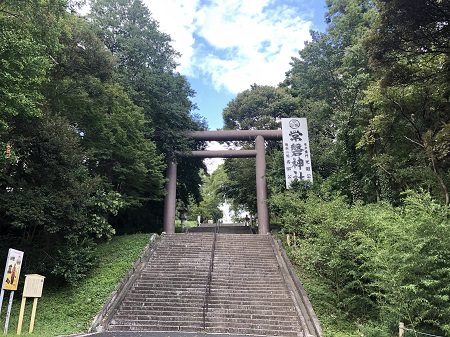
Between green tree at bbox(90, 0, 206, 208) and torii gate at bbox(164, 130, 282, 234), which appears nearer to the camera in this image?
green tree at bbox(90, 0, 206, 208)

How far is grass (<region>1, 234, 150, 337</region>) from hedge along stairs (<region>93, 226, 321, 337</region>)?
16.8 inches

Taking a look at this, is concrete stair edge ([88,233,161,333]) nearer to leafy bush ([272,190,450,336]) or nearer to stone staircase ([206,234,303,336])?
stone staircase ([206,234,303,336])

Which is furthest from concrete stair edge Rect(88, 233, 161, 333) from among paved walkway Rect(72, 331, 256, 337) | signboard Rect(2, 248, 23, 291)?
signboard Rect(2, 248, 23, 291)

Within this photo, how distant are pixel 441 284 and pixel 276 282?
7.01m

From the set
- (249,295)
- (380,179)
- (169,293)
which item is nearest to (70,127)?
(169,293)

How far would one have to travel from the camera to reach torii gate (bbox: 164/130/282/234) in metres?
20.8

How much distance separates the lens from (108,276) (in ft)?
42.7

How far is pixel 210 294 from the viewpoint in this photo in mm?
12359

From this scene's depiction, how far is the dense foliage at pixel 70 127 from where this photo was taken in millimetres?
10125

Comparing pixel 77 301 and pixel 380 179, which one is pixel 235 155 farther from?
pixel 77 301

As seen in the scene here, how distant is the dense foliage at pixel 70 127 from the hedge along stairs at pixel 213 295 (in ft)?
7.73

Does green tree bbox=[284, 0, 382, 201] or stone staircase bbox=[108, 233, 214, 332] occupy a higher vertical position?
green tree bbox=[284, 0, 382, 201]

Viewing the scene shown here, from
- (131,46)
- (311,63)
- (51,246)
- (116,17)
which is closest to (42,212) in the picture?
(51,246)

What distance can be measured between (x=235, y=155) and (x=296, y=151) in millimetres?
4126
